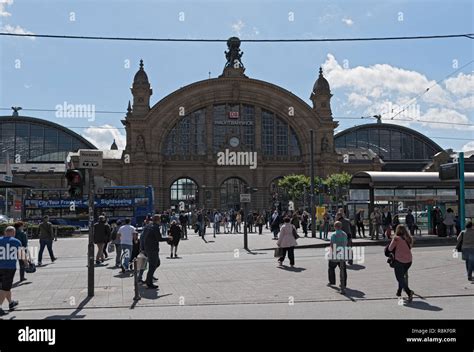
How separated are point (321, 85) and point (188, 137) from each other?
63.6 ft

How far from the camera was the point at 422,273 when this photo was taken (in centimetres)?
1483

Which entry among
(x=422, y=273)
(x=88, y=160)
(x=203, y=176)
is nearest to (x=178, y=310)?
(x=88, y=160)

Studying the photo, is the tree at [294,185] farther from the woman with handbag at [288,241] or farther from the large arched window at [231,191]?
the woman with handbag at [288,241]

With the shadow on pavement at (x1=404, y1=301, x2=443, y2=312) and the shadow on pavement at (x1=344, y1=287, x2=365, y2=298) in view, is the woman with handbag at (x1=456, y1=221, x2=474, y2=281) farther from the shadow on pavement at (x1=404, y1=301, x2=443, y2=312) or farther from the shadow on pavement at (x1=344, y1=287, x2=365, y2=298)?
the shadow on pavement at (x1=344, y1=287, x2=365, y2=298)

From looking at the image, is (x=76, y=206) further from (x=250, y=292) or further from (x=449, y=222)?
(x=250, y=292)

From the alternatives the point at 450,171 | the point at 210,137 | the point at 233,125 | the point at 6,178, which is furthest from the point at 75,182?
the point at 233,125

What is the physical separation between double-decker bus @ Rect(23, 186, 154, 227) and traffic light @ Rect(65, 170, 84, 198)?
2926 centimetres

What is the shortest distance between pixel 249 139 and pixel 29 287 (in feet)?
178

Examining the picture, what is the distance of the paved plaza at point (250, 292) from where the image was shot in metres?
9.99

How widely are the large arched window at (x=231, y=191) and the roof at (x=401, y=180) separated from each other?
37666 mm

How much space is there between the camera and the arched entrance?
64.3 metres

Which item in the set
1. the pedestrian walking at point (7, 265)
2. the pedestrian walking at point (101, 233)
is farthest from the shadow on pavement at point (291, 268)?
the pedestrian walking at point (7, 265)

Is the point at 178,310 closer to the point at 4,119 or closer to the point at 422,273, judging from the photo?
the point at 422,273
